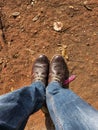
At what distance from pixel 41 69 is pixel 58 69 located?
0.49ft

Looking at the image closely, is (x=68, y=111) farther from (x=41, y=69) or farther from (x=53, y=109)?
(x=41, y=69)

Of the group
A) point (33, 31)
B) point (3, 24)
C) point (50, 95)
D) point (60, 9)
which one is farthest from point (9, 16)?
point (50, 95)

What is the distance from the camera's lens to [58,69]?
2627 millimetres

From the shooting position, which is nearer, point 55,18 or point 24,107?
point 24,107

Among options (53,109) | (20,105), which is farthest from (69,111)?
(20,105)

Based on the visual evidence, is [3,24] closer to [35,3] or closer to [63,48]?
[35,3]

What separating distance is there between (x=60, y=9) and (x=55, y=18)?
0.29 feet

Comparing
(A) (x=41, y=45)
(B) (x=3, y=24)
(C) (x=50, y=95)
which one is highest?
(B) (x=3, y=24)

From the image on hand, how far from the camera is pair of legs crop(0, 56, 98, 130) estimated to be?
1975 millimetres

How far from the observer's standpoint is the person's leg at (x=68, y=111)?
1960 millimetres

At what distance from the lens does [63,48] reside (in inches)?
103

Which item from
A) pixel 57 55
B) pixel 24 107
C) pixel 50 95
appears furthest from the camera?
pixel 57 55

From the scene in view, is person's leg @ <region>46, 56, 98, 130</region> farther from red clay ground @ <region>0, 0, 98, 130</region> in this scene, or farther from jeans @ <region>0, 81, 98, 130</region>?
red clay ground @ <region>0, 0, 98, 130</region>

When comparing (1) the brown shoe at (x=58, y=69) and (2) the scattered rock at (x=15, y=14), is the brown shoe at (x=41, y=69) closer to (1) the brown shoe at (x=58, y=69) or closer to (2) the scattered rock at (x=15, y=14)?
(1) the brown shoe at (x=58, y=69)
